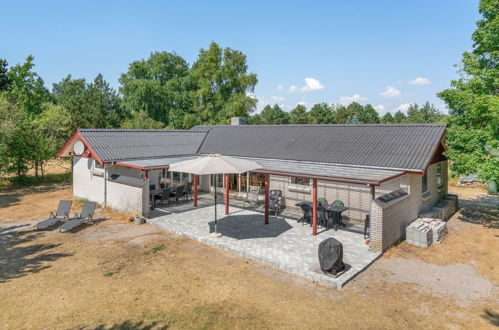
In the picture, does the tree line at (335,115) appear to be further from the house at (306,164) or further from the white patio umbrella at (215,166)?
the white patio umbrella at (215,166)

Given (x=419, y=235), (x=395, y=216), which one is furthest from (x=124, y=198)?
(x=419, y=235)

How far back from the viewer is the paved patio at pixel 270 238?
9.30 m

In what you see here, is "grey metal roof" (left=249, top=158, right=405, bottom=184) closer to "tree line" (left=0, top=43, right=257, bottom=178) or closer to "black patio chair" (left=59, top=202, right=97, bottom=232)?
"black patio chair" (left=59, top=202, right=97, bottom=232)

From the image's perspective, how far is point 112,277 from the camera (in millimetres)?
8688

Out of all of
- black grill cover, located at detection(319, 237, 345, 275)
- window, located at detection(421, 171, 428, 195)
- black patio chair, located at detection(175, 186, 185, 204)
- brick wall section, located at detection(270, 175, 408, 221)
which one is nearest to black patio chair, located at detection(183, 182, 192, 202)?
black patio chair, located at detection(175, 186, 185, 204)

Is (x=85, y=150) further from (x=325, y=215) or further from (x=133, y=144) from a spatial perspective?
(x=325, y=215)

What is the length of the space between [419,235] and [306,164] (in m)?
5.71

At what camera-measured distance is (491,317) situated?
6770 mm

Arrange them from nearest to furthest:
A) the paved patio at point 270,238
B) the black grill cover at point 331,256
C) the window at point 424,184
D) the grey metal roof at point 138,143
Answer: the black grill cover at point 331,256
the paved patio at point 270,238
the window at point 424,184
the grey metal roof at point 138,143

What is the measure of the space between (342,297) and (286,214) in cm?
765

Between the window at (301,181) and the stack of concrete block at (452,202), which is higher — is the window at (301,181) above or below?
above

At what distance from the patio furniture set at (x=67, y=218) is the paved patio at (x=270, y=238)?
2.99 meters

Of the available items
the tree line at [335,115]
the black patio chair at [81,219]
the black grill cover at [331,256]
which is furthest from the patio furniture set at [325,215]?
the tree line at [335,115]

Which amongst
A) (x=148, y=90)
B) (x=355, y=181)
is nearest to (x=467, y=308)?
Answer: (x=355, y=181)
